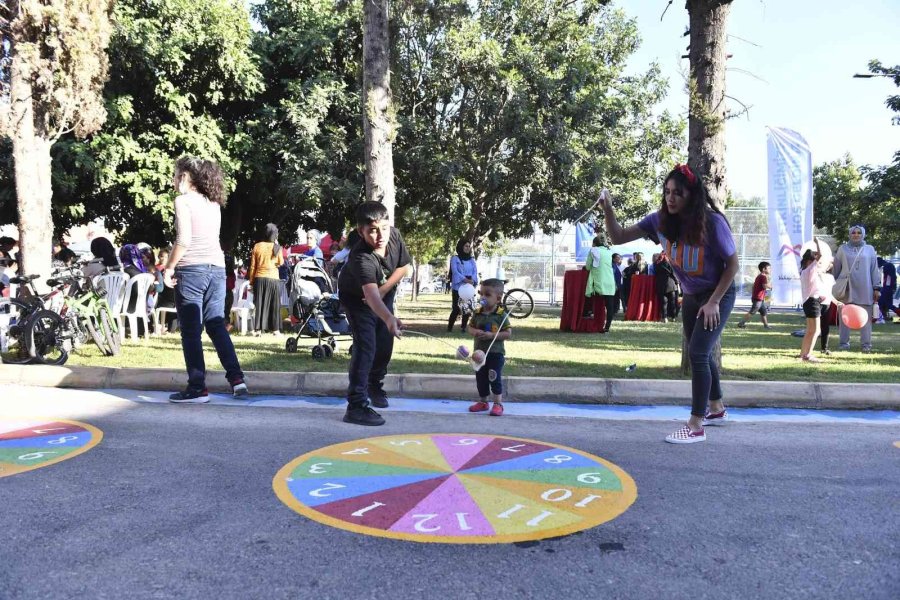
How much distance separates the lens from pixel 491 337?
18.5ft

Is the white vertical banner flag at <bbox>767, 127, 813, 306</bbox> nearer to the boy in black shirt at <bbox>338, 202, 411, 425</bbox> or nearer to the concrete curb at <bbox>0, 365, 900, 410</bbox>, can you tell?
the concrete curb at <bbox>0, 365, 900, 410</bbox>

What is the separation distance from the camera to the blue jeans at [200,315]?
18.8ft

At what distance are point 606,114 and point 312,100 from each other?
8.29 m

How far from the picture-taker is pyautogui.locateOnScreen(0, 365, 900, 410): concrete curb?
618 cm

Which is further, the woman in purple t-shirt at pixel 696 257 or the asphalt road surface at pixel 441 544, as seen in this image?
the woman in purple t-shirt at pixel 696 257

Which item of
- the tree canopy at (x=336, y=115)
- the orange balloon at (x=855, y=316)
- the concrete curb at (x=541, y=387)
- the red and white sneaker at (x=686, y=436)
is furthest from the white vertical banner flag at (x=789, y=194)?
the red and white sneaker at (x=686, y=436)

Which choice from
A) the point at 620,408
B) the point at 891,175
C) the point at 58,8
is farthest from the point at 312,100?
the point at 891,175

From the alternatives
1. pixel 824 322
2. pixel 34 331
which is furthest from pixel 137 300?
pixel 824 322

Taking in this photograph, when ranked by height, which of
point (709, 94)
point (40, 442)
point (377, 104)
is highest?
point (377, 104)

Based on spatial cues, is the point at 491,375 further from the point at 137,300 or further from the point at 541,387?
the point at 137,300

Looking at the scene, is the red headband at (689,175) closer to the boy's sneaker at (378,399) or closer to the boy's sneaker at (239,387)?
the boy's sneaker at (378,399)

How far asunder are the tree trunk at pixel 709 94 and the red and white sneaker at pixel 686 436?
3097mm

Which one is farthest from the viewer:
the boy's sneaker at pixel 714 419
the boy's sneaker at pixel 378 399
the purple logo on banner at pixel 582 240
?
the purple logo on banner at pixel 582 240

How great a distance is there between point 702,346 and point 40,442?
15.1ft
